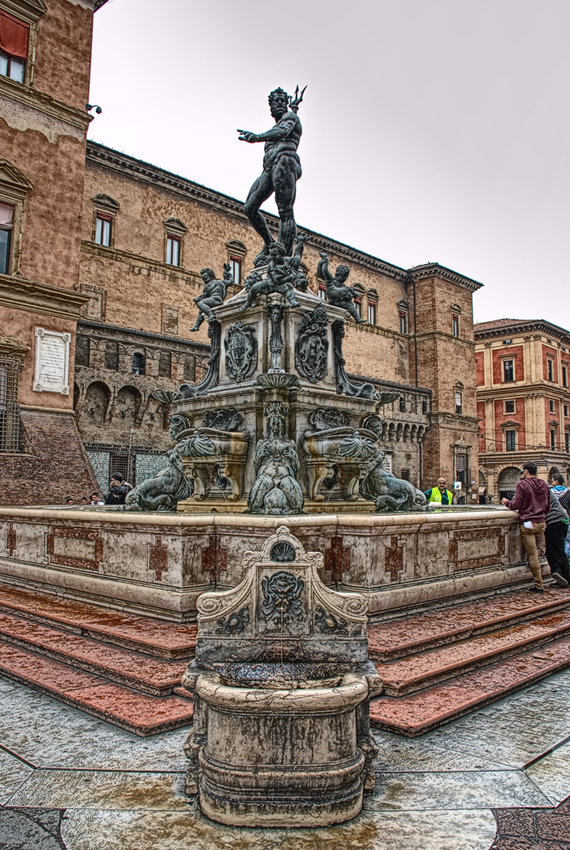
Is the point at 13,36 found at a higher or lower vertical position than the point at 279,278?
higher

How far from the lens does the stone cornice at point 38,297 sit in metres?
18.3

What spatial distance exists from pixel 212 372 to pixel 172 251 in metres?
28.1

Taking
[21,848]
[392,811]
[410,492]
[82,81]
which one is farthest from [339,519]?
[82,81]

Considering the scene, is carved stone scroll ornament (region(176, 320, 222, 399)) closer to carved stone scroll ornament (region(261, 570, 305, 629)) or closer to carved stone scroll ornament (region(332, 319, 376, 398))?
carved stone scroll ornament (region(332, 319, 376, 398))

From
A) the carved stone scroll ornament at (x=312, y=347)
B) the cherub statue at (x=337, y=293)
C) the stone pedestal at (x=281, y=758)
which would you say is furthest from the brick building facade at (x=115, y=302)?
the stone pedestal at (x=281, y=758)

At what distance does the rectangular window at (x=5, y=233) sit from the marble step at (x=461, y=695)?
1754cm

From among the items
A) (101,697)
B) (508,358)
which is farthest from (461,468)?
Result: (101,697)

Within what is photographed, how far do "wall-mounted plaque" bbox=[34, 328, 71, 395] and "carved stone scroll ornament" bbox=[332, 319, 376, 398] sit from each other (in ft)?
40.4

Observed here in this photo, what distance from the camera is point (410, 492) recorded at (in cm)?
798

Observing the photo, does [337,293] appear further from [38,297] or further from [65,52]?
[65,52]

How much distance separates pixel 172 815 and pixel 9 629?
137 inches

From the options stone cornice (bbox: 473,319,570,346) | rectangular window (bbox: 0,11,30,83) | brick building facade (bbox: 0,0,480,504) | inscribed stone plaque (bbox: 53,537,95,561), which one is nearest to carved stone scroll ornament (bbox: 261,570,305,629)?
inscribed stone plaque (bbox: 53,537,95,561)

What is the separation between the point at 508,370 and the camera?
56.5 m

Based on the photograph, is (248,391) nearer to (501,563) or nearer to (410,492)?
(410,492)
